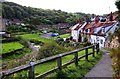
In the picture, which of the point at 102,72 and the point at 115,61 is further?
the point at 102,72

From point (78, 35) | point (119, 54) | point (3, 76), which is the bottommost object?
point (78, 35)

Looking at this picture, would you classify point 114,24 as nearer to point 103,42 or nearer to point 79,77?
point 103,42

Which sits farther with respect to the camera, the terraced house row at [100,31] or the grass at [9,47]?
the grass at [9,47]

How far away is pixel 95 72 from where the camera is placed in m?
11.4

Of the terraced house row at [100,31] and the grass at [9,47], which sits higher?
the terraced house row at [100,31]

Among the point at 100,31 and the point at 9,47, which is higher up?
the point at 100,31

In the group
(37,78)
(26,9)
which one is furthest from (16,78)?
(26,9)

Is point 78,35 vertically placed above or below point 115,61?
below

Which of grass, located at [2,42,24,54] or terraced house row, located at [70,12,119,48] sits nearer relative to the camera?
terraced house row, located at [70,12,119,48]

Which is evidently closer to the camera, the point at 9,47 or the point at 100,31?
the point at 100,31

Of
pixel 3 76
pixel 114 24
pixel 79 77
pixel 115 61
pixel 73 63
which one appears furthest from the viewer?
pixel 114 24

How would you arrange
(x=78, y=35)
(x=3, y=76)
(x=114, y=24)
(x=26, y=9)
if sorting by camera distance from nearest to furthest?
(x=3, y=76)
(x=114, y=24)
(x=78, y=35)
(x=26, y=9)

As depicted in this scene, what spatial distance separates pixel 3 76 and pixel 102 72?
18.3 ft

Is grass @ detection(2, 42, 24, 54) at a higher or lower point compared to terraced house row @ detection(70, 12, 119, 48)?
lower
